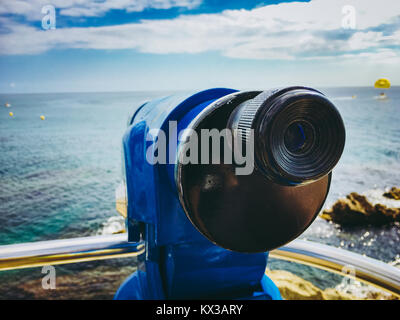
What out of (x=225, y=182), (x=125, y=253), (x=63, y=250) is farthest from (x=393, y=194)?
(x=225, y=182)

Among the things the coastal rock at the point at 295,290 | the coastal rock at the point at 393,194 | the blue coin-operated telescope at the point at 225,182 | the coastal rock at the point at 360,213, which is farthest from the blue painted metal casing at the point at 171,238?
the coastal rock at the point at 393,194

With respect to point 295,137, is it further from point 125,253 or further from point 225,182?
point 125,253

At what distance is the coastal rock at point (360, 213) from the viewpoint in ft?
56.9

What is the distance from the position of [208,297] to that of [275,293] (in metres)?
0.21

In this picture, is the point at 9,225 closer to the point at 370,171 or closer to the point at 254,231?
Result: the point at 254,231

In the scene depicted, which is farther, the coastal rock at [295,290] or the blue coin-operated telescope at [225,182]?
the coastal rock at [295,290]

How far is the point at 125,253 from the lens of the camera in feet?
3.47

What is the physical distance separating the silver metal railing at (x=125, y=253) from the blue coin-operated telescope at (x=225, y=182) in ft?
0.40

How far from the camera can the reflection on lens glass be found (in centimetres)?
55

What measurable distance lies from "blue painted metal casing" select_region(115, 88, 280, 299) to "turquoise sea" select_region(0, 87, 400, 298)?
7.93ft

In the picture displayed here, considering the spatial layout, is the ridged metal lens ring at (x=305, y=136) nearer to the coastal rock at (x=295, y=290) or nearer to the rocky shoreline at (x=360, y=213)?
the coastal rock at (x=295, y=290)

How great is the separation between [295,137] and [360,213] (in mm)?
18805

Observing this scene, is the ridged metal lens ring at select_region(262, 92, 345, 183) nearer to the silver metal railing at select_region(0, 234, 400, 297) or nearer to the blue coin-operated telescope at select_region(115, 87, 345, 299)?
the blue coin-operated telescope at select_region(115, 87, 345, 299)
